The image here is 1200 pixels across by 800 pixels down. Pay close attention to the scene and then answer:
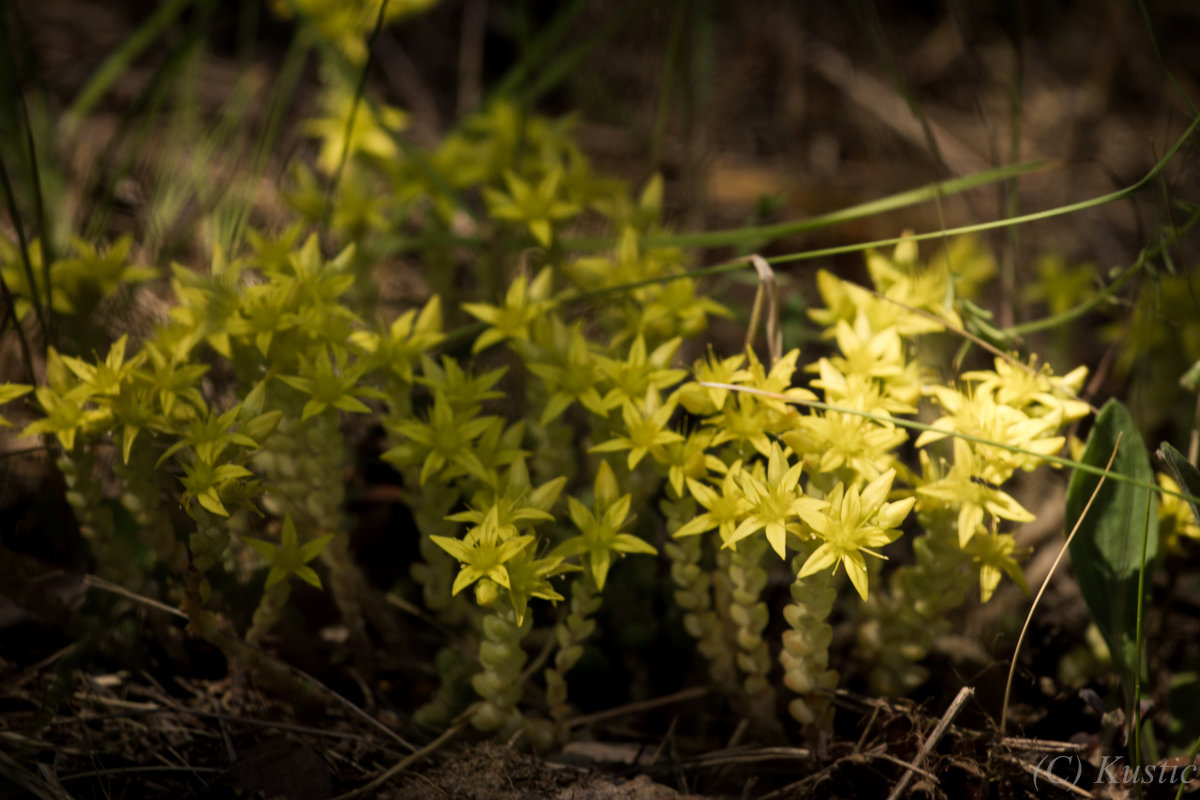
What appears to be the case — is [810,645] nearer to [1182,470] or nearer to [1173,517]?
[1182,470]

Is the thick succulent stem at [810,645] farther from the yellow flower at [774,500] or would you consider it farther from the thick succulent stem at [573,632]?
the thick succulent stem at [573,632]

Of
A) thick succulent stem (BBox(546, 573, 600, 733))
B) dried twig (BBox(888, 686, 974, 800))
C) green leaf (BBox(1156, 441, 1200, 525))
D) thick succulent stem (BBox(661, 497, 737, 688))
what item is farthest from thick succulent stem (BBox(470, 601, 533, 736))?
green leaf (BBox(1156, 441, 1200, 525))

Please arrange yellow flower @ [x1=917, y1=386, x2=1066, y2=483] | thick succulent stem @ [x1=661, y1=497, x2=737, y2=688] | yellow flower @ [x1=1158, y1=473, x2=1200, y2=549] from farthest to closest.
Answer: yellow flower @ [x1=1158, y1=473, x2=1200, y2=549]
thick succulent stem @ [x1=661, y1=497, x2=737, y2=688]
yellow flower @ [x1=917, y1=386, x2=1066, y2=483]

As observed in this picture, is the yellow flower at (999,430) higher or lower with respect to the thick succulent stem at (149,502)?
higher

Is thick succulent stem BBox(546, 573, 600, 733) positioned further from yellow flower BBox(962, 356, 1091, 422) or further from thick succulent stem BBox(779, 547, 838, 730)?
yellow flower BBox(962, 356, 1091, 422)

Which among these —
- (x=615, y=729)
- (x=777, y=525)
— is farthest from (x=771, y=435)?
(x=615, y=729)

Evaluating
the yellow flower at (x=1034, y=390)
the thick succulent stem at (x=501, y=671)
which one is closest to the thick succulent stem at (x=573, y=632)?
the thick succulent stem at (x=501, y=671)

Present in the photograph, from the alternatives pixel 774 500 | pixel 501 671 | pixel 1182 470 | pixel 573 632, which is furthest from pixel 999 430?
pixel 501 671
